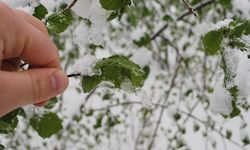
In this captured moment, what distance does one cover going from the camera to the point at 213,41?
102 centimetres

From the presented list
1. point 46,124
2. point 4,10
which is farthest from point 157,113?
point 4,10

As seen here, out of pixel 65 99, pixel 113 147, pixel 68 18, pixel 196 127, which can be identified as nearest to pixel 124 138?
pixel 113 147

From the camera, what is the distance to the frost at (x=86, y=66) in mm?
908

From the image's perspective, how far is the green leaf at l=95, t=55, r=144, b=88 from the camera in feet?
2.86

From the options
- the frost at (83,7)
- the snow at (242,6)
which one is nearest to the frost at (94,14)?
the frost at (83,7)

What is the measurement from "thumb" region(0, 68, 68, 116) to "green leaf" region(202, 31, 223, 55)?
40 cm

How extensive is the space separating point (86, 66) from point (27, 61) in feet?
0.61

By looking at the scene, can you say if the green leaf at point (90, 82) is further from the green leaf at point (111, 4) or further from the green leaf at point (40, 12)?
the green leaf at point (40, 12)

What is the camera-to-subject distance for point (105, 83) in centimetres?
99

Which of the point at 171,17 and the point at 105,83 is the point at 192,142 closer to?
the point at 171,17

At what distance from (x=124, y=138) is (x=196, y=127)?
3.48 feet

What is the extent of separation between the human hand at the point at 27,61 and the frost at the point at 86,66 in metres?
0.13

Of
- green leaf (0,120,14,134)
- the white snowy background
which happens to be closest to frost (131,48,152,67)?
the white snowy background

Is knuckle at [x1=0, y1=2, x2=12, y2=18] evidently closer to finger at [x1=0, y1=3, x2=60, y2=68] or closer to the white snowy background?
finger at [x1=0, y1=3, x2=60, y2=68]
